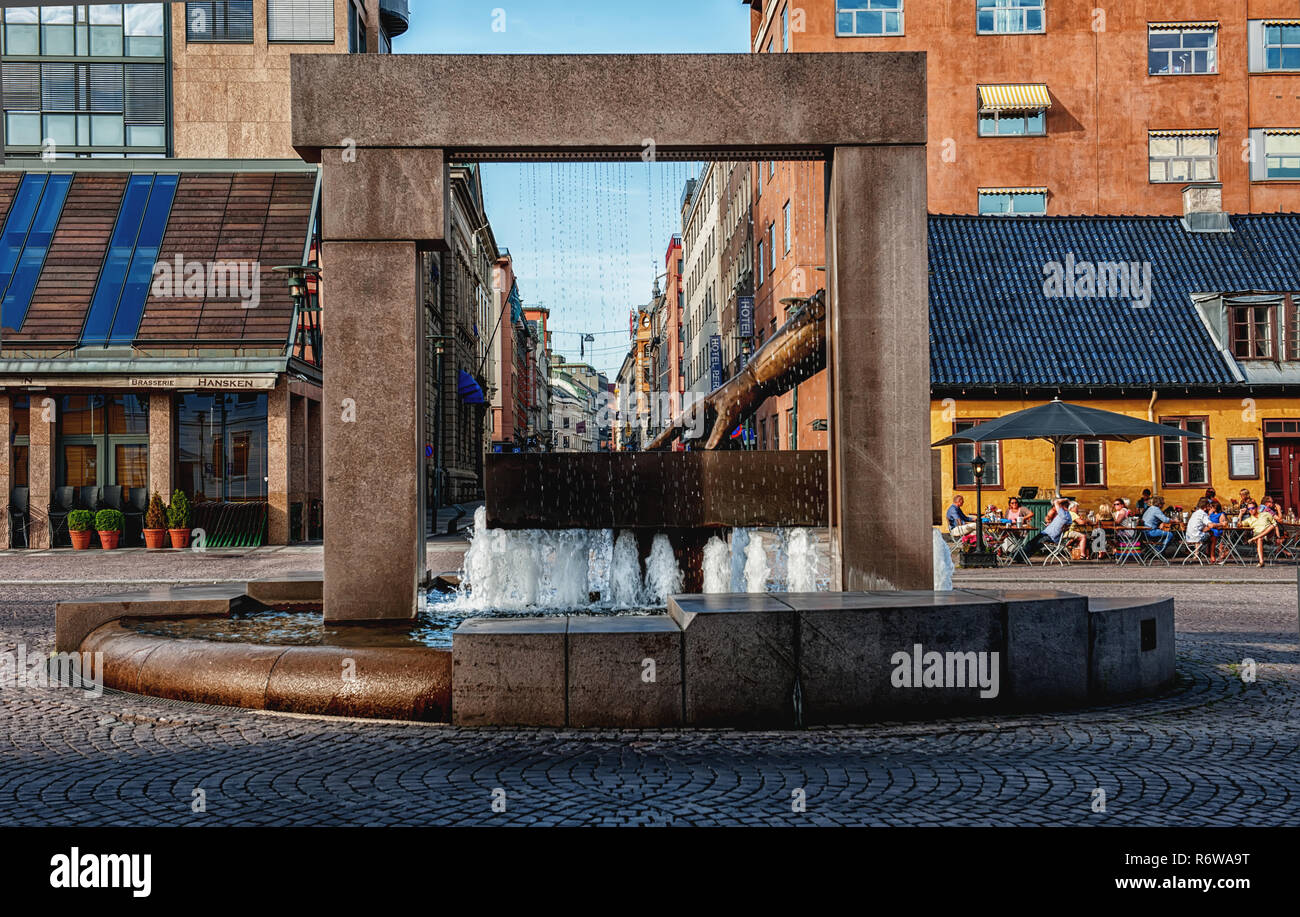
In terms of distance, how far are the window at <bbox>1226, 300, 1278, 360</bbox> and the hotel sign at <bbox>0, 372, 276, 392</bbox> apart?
24.1 m

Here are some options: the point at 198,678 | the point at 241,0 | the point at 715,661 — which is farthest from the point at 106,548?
the point at 715,661

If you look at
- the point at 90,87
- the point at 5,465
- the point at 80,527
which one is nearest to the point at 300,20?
the point at 90,87

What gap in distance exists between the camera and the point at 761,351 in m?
14.5

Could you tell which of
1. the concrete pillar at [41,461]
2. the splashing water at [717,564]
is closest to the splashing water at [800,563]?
the splashing water at [717,564]

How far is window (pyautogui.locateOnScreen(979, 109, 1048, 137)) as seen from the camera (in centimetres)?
3566

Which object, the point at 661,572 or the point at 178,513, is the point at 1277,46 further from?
the point at 178,513

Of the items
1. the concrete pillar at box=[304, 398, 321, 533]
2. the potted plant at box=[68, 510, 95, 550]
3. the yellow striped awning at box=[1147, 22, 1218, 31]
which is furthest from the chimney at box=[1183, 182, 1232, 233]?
the potted plant at box=[68, 510, 95, 550]

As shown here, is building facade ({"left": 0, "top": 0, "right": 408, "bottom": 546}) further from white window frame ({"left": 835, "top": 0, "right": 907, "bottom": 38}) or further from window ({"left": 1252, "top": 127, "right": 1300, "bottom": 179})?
window ({"left": 1252, "top": 127, "right": 1300, "bottom": 179})

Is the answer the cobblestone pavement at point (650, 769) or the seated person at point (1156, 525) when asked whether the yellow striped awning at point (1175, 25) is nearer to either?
the seated person at point (1156, 525)

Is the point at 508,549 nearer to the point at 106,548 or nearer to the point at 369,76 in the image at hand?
the point at 369,76

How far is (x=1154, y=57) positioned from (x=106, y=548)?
3415 centimetres

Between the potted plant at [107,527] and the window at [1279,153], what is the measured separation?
35606mm

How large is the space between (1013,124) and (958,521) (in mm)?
17247

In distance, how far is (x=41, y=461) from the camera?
92.7ft
